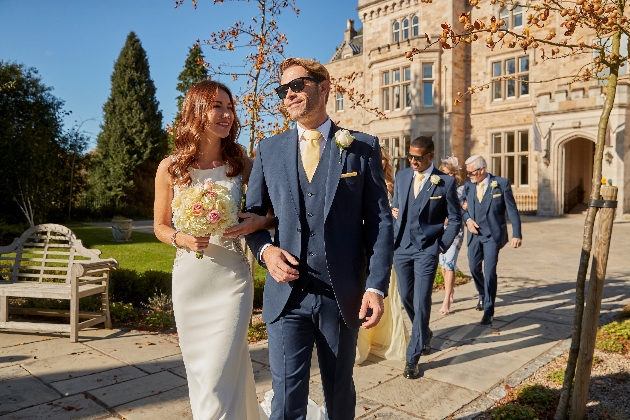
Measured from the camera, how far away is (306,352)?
248cm

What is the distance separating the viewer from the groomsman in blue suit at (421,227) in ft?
15.7

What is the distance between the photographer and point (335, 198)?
2.47m

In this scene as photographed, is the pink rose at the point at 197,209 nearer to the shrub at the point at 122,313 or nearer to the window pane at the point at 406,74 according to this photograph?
the shrub at the point at 122,313

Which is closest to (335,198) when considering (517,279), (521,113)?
(517,279)

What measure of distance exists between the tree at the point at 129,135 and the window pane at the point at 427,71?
15929 mm

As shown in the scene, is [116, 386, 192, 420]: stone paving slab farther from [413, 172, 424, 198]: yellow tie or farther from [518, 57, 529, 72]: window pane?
[518, 57, 529, 72]: window pane

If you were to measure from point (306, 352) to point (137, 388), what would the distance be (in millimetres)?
2321

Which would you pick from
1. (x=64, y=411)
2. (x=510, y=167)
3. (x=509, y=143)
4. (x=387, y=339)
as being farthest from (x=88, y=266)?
(x=509, y=143)

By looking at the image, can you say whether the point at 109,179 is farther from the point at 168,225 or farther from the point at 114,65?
the point at 168,225

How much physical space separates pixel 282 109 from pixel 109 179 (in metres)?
25.2

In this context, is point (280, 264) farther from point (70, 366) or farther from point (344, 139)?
point (70, 366)

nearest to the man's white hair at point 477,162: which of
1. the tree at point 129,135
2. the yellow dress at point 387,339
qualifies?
the yellow dress at point 387,339

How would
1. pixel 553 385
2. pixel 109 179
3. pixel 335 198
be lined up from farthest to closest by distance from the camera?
pixel 109 179 → pixel 553 385 → pixel 335 198

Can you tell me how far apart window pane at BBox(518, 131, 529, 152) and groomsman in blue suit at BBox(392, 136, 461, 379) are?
2294 cm
